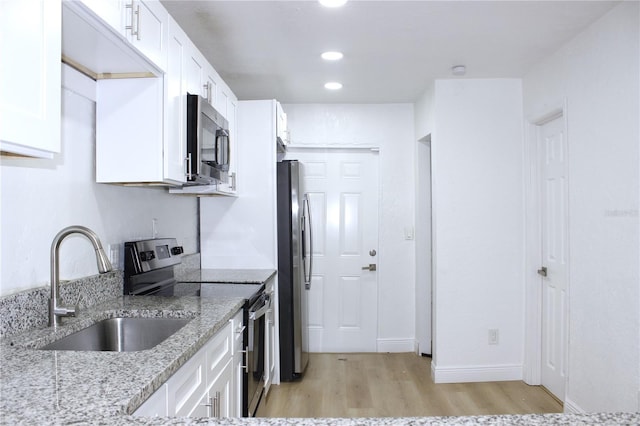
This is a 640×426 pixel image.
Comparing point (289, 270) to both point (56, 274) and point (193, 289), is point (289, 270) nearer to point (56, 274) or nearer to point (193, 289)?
point (193, 289)

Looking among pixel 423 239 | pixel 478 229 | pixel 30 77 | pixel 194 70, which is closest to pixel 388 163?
pixel 423 239

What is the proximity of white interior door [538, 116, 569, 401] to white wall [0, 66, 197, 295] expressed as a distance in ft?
8.64

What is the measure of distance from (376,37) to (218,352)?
6.49ft

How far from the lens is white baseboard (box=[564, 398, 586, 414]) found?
9.07ft

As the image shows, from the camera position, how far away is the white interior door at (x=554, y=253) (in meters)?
3.10

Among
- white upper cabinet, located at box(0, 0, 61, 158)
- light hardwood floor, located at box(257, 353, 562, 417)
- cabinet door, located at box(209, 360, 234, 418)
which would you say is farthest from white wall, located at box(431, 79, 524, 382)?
white upper cabinet, located at box(0, 0, 61, 158)

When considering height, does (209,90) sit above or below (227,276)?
above

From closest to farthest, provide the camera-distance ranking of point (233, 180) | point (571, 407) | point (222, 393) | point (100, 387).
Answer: point (100, 387), point (222, 393), point (571, 407), point (233, 180)

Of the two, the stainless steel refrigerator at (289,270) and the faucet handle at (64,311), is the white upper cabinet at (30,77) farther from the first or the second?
the stainless steel refrigerator at (289,270)

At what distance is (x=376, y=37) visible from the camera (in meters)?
2.79

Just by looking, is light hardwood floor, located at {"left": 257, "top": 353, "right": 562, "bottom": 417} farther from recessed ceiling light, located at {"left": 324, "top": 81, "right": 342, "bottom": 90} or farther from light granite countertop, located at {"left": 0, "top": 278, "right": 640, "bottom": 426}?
recessed ceiling light, located at {"left": 324, "top": 81, "right": 342, "bottom": 90}

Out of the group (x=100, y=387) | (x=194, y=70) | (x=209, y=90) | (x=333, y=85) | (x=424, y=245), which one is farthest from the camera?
(x=424, y=245)

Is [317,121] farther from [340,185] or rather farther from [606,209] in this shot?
[606,209]

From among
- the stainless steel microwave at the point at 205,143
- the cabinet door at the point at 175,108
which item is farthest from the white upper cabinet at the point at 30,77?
the stainless steel microwave at the point at 205,143
